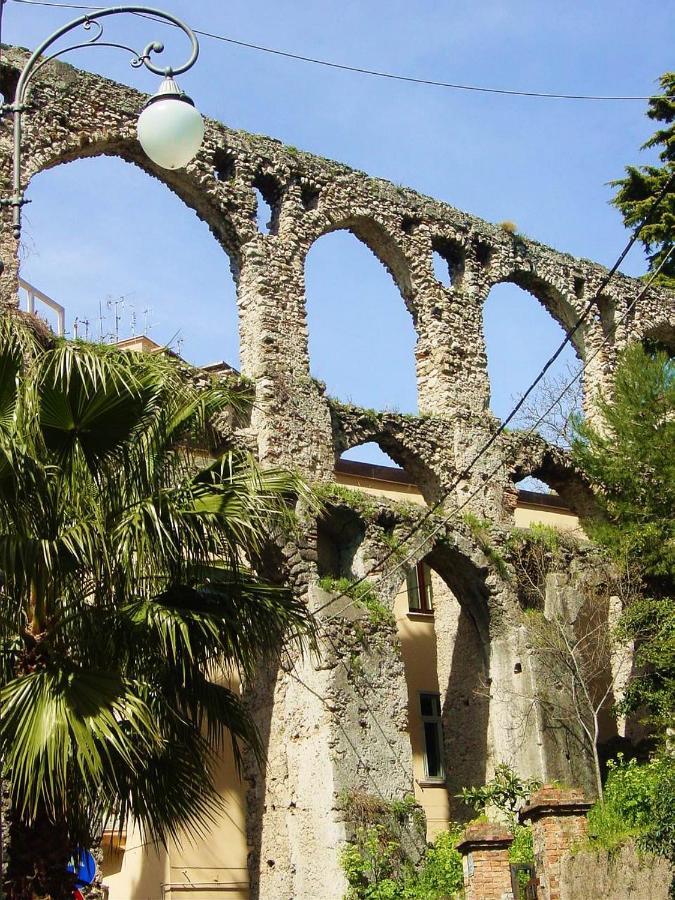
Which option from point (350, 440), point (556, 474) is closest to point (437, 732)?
point (556, 474)

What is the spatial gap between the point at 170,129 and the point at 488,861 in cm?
881

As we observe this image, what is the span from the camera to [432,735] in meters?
23.2

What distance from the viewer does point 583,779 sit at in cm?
1958

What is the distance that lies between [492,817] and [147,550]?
11.2 m

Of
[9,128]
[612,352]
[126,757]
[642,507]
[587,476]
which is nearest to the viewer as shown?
[126,757]

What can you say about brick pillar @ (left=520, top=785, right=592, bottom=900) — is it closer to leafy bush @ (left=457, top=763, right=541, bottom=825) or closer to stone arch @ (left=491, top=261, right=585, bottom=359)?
leafy bush @ (left=457, top=763, right=541, bottom=825)

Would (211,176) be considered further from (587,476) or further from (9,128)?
(587,476)

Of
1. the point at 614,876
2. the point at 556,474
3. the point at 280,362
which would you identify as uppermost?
the point at 280,362

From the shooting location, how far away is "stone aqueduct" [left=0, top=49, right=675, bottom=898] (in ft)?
57.8

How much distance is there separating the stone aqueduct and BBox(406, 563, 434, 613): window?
2.77m

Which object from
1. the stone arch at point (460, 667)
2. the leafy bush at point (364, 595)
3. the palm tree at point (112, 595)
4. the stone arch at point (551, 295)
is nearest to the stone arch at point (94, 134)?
the leafy bush at point (364, 595)

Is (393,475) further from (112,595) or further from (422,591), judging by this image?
(112,595)

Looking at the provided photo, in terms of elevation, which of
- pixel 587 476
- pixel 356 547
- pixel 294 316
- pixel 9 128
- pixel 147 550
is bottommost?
pixel 147 550

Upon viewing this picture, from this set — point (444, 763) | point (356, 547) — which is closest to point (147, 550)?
point (356, 547)
